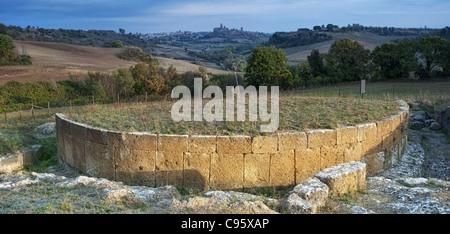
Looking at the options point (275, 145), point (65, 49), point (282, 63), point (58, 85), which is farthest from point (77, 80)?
point (275, 145)

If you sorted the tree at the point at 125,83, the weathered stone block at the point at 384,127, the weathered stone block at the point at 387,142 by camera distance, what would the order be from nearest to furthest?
the weathered stone block at the point at 384,127
the weathered stone block at the point at 387,142
the tree at the point at 125,83

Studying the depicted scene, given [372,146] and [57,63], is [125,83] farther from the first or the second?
[372,146]

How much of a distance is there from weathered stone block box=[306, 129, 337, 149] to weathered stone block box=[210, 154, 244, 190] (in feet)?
6.02

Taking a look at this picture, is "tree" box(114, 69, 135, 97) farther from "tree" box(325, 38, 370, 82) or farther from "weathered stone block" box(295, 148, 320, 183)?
"weathered stone block" box(295, 148, 320, 183)

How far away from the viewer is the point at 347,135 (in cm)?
975

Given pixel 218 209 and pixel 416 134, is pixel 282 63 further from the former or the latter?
pixel 218 209

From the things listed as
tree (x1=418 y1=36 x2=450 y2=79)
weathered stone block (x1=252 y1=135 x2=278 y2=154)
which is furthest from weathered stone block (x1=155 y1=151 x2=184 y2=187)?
tree (x1=418 y1=36 x2=450 y2=79)

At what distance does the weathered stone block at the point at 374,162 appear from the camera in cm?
1040

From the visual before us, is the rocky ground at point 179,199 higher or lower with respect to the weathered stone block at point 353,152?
lower

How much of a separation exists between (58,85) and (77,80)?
6.26 feet

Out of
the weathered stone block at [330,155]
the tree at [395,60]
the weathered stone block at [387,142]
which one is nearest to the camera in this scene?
the weathered stone block at [330,155]

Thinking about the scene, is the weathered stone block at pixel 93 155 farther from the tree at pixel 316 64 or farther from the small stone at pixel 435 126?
the tree at pixel 316 64

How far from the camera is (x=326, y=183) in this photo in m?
7.30

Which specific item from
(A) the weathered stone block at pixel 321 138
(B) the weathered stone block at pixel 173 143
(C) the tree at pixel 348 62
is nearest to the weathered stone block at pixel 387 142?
(A) the weathered stone block at pixel 321 138
